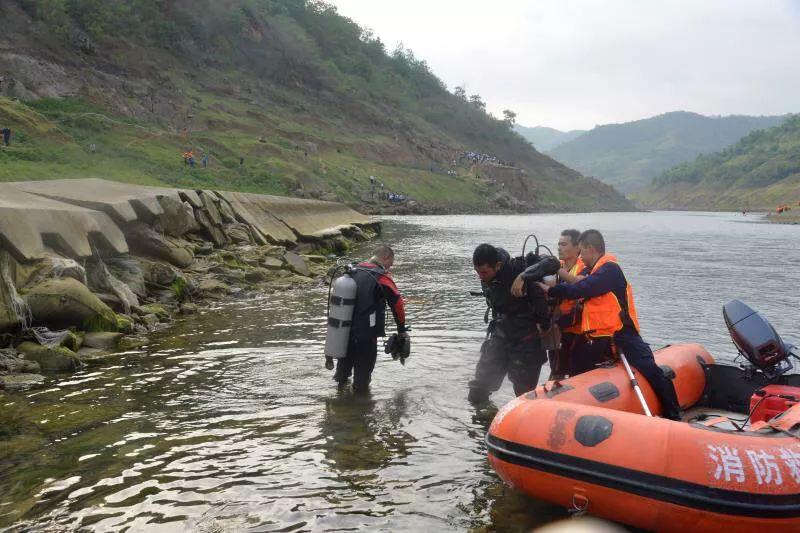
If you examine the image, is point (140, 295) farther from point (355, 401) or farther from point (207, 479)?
point (207, 479)

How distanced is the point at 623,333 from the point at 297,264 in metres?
14.2

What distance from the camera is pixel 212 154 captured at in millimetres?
50438

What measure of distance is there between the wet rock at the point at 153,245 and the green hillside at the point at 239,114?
8125 mm

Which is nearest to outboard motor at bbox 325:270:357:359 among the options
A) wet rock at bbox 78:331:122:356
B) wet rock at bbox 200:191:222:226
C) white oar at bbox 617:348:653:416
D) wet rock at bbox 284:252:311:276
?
white oar at bbox 617:348:653:416

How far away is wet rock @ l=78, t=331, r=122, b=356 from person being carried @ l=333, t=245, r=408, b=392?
13.3ft

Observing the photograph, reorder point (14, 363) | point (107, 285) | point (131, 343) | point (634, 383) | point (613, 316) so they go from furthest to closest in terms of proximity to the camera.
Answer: point (107, 285), point (131, 343), point (14, 363), point (613, 316), point (634, 383)

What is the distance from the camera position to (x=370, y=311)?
772 cm

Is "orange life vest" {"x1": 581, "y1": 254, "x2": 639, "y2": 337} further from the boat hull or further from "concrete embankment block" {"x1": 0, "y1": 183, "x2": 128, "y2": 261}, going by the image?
"concrete embankment block" {"x1": 0, "y1": 183, "x2": 128, "y2": 261}

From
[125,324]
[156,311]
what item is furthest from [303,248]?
[125,324]

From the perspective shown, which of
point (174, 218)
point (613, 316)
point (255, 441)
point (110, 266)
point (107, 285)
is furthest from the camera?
point (174, 218)

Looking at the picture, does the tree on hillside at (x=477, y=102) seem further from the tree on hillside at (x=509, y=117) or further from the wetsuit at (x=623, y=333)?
the wetsuit at (x=623, y=333)

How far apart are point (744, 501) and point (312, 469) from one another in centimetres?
349

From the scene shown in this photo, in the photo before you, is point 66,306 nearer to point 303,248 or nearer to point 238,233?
point 238,233

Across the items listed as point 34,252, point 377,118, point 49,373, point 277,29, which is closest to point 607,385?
point 49,373
